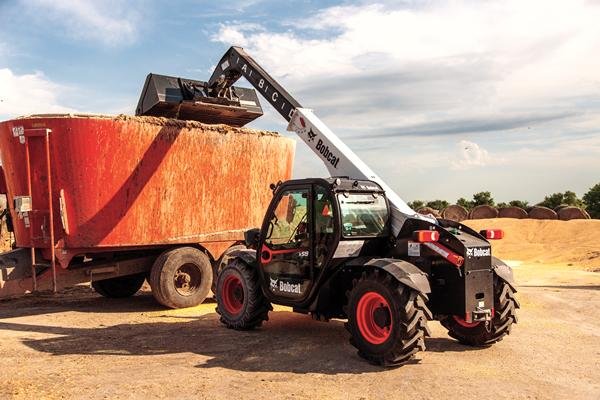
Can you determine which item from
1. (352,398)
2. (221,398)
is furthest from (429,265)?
(221,398)

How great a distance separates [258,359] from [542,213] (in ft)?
91.8

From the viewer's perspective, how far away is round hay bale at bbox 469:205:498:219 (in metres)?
32.7

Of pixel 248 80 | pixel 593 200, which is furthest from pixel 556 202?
pixel 248 80

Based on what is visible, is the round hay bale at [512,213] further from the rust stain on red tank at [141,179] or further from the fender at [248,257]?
the fender at [248,257]

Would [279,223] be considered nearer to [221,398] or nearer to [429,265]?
[429,265]

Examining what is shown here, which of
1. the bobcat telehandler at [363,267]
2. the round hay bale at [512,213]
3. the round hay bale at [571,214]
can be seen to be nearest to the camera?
the bobcat telehandler at [363,267]

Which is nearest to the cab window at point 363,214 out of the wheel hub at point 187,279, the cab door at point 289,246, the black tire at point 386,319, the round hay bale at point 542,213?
the cab door at point 289,246

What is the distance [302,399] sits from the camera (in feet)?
16.9

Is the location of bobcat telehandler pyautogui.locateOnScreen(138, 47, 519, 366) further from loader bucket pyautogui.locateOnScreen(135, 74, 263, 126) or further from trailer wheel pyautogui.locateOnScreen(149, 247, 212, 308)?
loader bucket pyautogui.locateOnScreen(135, 74, 263, 126)

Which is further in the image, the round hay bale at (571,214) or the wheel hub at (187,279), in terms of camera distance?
the round hay bale at (571,214)

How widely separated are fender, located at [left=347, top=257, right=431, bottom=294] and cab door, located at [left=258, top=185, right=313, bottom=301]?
90cm

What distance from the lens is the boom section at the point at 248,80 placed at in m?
8.95

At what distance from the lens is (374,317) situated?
6.30m

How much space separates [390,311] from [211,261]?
5408mm
